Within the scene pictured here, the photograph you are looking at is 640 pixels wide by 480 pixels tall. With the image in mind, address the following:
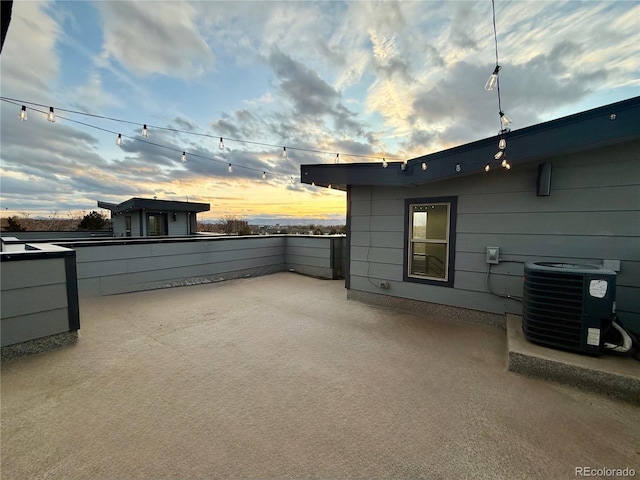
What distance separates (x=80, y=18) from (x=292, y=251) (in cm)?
615

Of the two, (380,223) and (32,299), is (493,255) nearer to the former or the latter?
(380,223)

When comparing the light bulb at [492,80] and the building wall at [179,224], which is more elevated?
the light bulb at [492,80]

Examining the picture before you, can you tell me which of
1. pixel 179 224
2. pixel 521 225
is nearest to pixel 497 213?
pixel 521 225

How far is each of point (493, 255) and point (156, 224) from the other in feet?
43.9

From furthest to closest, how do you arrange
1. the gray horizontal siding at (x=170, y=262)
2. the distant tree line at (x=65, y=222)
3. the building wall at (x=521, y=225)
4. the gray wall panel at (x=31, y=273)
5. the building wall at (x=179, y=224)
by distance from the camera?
1. the distant tree line at (x=65, y=222)
2. the building wall at (x=179, y=224)
3. the gray horizontal siding at (x=170, y=262)
4. the building wall at (x=521, y=225)
5. the gray wall panel at (x=31, y=273)

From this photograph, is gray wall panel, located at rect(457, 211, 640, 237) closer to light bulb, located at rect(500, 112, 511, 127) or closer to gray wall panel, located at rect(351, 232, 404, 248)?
gray wall panel, located at rect(351, 232, 404, 248)

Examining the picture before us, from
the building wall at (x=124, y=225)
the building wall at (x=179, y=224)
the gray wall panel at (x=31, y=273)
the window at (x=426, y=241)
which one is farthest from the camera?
the building wall at (x=179, y=224)

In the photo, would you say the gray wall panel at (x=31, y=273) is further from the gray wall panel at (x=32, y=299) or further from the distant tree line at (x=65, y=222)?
the distant tree line at (x=65, y=222)

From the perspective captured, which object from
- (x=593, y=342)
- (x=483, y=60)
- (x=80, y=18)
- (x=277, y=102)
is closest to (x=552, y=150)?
(x=593, y=342)

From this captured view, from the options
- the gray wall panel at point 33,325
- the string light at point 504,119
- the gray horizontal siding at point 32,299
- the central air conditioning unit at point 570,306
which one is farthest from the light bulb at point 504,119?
the gray wall panel at point 33,325

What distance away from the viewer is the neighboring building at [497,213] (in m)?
2.65

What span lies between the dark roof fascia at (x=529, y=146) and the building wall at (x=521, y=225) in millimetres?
257

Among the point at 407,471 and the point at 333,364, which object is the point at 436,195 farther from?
the point at 407,471

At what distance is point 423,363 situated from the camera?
2545mm
